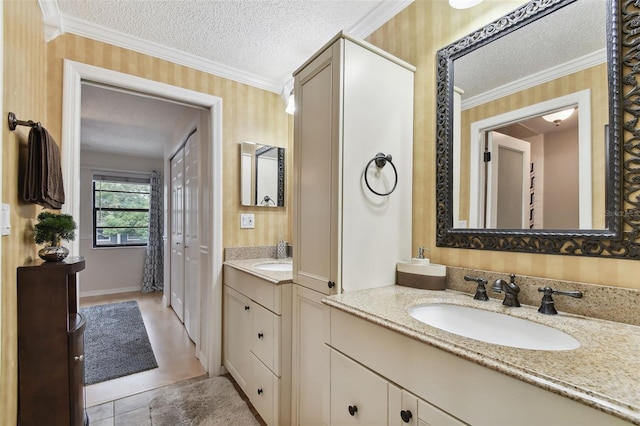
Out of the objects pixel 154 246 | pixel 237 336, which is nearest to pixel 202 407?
pixel 237 336

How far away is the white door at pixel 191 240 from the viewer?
277 centimetres

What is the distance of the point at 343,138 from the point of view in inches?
51.0

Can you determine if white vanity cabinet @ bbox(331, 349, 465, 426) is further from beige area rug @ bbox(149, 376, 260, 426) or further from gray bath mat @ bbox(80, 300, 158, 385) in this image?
gray bath mat @ bbox(80, 300, 158, 385)

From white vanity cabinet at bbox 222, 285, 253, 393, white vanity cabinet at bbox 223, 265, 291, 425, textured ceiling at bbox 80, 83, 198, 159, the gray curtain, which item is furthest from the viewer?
the gray curtain

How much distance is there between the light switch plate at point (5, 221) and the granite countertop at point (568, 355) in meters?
1.30

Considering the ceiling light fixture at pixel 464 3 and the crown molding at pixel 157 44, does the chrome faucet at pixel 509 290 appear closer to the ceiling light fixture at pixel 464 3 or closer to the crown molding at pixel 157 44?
the ceiling light fixture at pixel 464 3

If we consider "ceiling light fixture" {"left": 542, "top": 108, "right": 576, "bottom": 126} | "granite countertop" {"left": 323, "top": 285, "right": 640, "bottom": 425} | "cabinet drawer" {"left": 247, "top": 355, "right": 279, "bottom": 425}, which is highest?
"ceiling light fixture" {"left": 542, "top": 108, "right": 576, "bottom": 126}

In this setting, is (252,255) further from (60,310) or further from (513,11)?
(513,11)

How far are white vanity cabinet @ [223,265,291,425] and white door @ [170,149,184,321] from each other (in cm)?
163

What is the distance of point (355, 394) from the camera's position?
3.35 ft

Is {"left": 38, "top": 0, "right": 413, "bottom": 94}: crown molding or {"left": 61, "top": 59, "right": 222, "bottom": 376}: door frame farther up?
{"left": 38, "top": 0, "right": 413, "bottom": 94}: crown molding

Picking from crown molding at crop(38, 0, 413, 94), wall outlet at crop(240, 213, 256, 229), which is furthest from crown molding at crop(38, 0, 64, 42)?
wall outlet at crop(240, 213, 256, 229)

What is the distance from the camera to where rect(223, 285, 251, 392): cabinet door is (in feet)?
6.42

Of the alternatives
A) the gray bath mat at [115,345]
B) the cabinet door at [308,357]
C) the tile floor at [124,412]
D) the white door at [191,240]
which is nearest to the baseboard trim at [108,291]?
the gray bath mat at [115,345]
